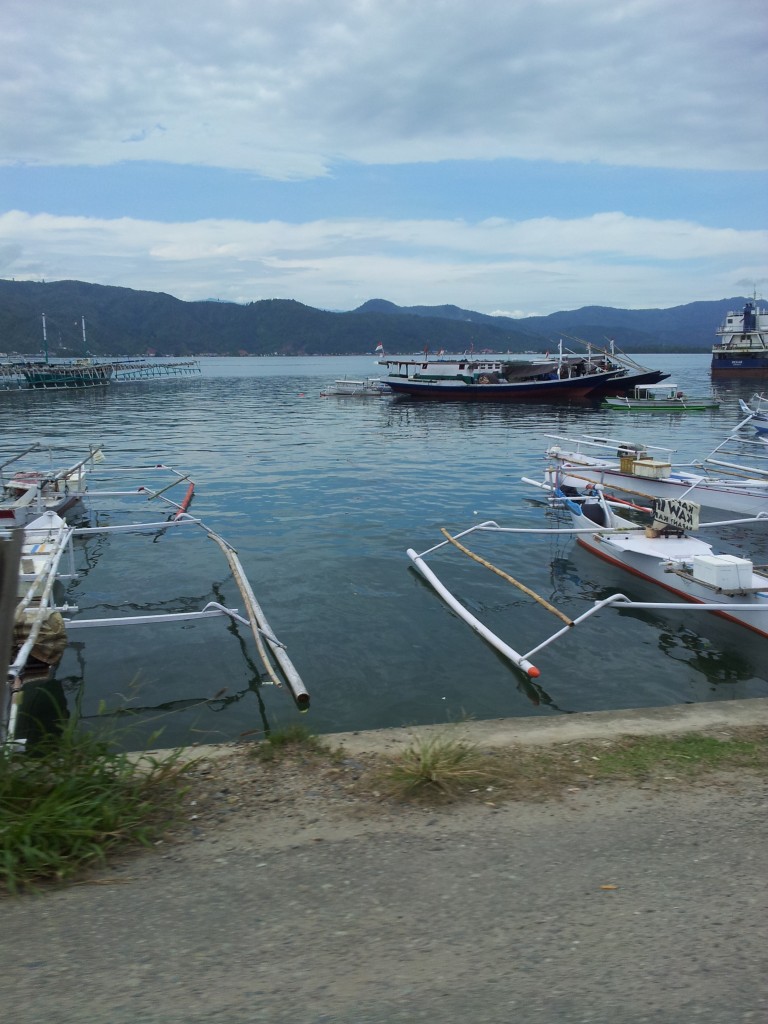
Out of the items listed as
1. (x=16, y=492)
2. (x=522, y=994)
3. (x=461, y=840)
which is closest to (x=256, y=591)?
(x=16, y=492)

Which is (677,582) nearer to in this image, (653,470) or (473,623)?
(473,623)

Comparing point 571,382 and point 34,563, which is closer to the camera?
point 34,563

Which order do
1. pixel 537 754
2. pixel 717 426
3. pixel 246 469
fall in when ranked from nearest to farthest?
pixel 537 754, pixel 246 469, pixel 717 426

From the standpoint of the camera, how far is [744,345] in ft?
324

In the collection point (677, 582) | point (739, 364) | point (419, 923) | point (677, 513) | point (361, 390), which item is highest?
point (739, 364)

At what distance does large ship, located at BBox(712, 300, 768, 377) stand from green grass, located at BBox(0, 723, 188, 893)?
10240cm

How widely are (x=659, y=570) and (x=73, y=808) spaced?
11.1 meters

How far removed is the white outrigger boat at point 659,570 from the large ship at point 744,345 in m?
90.4

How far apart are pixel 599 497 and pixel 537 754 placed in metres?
11.8

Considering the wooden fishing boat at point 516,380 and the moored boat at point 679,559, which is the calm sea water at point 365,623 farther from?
the wooden fishing boat at point 516,380

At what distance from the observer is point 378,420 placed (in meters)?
50.4

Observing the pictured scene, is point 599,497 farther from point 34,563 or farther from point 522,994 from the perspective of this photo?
point 522,994

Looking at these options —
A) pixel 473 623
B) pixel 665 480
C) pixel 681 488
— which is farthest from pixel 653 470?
pixel 473 623

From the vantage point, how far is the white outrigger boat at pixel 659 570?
1021cm
